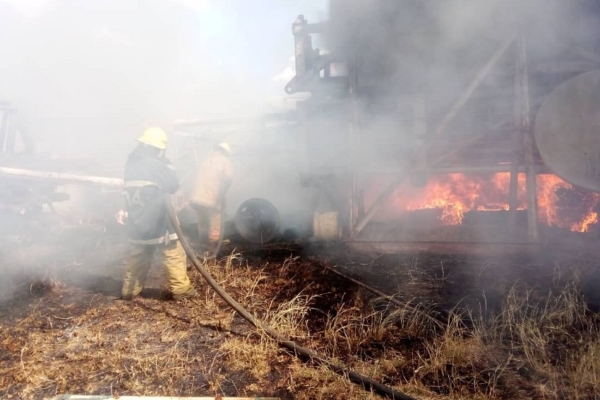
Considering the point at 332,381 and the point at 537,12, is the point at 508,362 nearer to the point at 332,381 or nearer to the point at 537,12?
the point at 332,381

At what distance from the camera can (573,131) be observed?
5.37 m

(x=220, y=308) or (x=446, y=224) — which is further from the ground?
(x=446, y=224)

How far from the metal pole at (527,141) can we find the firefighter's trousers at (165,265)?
4.75 m

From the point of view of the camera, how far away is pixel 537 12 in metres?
5.59

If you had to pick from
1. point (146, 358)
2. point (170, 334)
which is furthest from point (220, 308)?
point (146, 358)

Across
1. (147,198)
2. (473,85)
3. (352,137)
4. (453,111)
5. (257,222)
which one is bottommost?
(257,222)

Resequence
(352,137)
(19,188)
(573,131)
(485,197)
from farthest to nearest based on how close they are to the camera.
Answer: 1. (19,188)
2. (485,197)
3. (352,137)
4. (573,131)

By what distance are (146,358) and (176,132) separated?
40.5ft

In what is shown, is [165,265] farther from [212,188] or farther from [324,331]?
[212,188]

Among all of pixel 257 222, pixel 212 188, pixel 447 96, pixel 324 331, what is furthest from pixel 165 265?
pixel 447 96

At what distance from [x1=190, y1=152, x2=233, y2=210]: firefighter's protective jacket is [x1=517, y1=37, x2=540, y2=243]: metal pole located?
472cm

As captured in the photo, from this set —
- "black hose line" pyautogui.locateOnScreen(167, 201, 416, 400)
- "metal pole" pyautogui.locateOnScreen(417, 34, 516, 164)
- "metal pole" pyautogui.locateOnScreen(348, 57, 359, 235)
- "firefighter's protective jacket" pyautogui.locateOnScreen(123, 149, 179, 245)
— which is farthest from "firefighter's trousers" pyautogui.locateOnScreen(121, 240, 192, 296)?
"metal pole" pyautogui.locateOnScreen(417, 34, 516, 164)

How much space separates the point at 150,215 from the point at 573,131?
5.60m

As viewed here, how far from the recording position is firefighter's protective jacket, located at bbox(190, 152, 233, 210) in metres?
7.00
